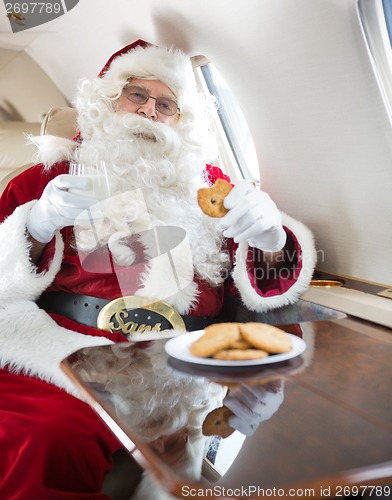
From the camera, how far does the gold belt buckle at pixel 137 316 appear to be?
4.56 feet

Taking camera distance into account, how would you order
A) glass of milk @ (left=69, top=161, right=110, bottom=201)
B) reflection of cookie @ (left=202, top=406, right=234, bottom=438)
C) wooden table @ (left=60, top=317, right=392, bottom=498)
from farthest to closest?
glass of milk @ (left=69, top=161, right=110, bottom=201) → reflection of cookie @ (left=202, top=406, right=234, bottom=438) → wooden table @ (left=60, top=317, right=392, bottom=498)

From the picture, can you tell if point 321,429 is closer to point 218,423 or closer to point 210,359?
point 218,423

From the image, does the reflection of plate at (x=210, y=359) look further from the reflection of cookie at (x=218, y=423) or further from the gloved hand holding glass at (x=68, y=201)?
the gloved hand holding glass at (x=68, y=201)

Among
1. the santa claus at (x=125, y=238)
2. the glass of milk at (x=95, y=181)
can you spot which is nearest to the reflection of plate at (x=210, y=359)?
the santa claus at (x=125, y=238)

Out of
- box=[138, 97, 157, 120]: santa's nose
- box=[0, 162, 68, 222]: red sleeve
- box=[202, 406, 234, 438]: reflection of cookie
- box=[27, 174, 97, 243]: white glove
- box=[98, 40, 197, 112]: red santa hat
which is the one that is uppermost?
box=[98, 40, 197, 112]: red santa hat

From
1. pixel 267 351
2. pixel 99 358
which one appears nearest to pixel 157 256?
pixel 99 358

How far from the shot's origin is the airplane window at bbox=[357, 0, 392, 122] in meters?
1.21

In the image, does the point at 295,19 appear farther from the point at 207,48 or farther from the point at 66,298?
the point at 66,298

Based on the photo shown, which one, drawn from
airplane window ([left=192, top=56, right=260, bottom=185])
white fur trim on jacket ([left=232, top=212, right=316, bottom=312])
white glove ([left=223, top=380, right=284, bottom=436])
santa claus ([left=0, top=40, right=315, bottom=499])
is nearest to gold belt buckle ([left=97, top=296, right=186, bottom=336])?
santa claus ([left=0, top=40, right=315, bottom=499])

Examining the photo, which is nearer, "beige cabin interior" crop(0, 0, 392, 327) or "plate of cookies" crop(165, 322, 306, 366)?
"plate of cookies" crop(165, 322, 306, 366)

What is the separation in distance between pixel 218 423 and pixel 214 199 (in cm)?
70

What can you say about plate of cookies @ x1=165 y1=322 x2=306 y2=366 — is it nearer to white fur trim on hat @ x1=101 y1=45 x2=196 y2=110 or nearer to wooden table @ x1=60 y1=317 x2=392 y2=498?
wooden table @ x1=60 y1=317 x2=392 y2=498

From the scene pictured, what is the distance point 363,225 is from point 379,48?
488 mm

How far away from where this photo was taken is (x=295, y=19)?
1327 millimetres
